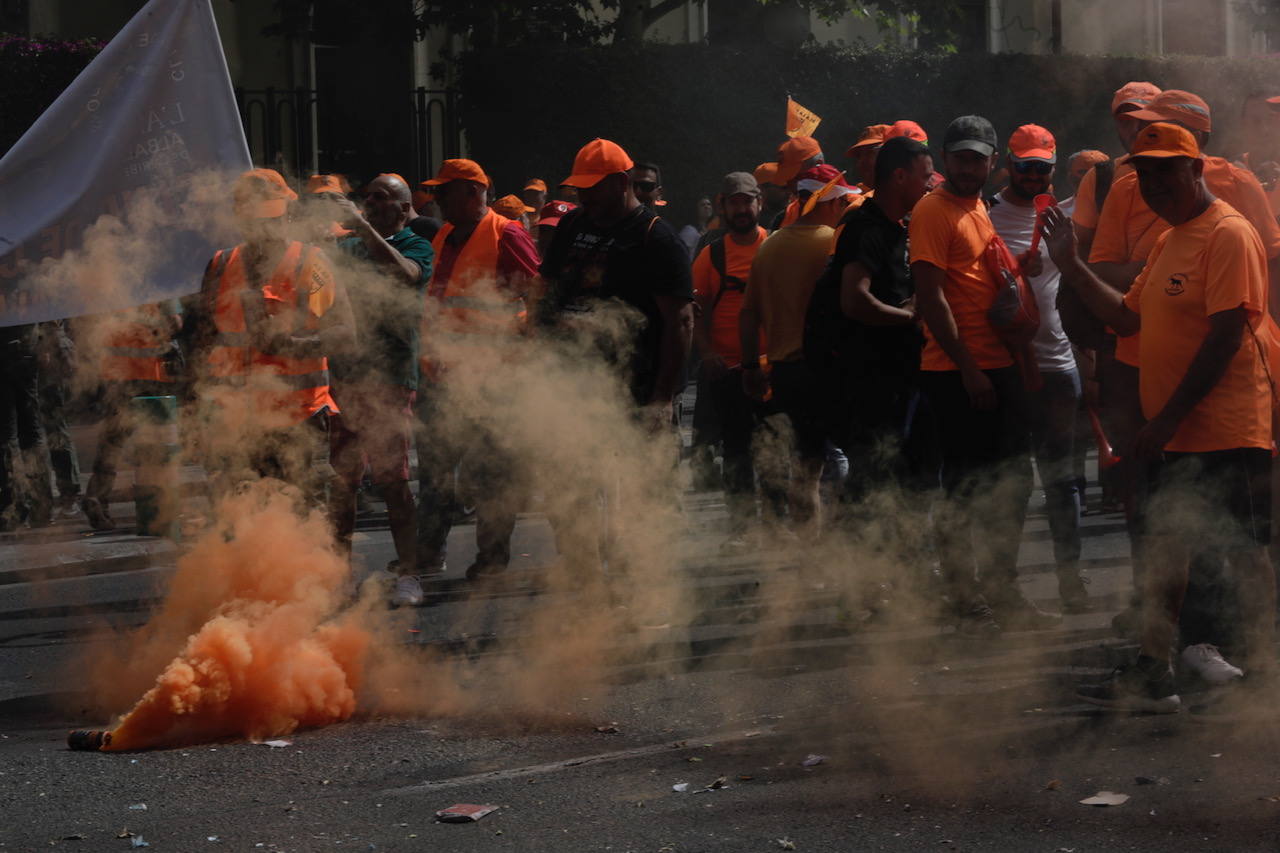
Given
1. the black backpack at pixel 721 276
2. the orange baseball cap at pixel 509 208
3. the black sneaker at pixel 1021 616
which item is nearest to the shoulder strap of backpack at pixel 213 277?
the black backpack at pixel 721 276

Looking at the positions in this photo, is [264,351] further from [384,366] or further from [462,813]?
[462,813]

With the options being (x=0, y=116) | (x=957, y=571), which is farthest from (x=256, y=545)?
(x=0, y=116)

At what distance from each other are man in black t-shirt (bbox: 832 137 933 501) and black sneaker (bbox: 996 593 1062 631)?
60cm

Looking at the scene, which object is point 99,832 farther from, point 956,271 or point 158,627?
point 956,271

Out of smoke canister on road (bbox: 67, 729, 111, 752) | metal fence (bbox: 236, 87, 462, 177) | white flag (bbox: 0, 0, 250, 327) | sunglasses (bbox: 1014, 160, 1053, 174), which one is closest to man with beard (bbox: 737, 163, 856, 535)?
sunglasses (bbox: 1014, 160, 1053, 174)

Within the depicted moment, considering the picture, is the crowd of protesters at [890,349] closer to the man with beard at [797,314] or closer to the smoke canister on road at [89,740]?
the man with beard at [797,314]

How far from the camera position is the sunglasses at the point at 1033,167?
259 inches

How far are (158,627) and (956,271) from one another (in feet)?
9.77

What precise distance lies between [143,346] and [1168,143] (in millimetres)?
4899

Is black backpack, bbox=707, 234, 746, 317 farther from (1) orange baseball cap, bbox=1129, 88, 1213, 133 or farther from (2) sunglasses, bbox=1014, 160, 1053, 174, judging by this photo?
(1) orange baseball cap, bbox=1129, 88, 1213, 133

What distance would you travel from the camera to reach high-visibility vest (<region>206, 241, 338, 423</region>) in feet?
21.7

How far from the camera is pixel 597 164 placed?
6.44 m

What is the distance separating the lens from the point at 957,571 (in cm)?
624

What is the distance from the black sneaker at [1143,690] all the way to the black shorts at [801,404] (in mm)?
1943
